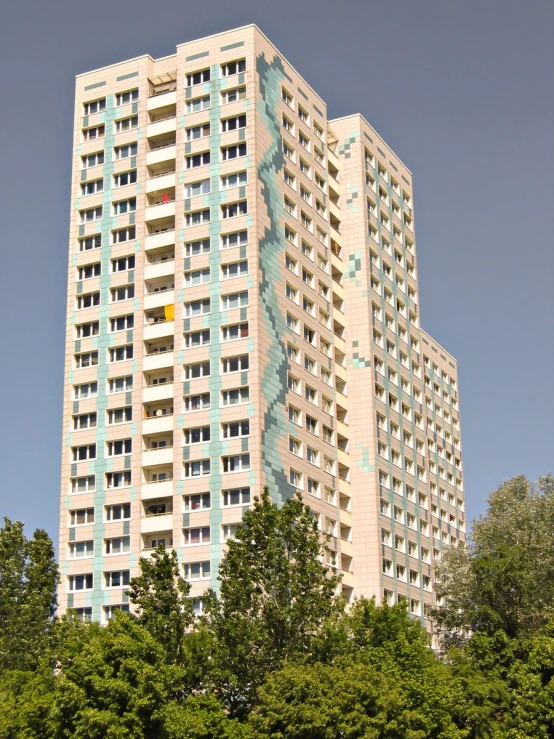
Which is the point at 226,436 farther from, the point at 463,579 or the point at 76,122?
the point at 76,122

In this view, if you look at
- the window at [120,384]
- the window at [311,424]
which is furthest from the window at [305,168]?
the window at [120,384]

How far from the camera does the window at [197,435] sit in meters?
82.9

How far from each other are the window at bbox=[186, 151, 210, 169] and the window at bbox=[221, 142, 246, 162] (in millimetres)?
1477

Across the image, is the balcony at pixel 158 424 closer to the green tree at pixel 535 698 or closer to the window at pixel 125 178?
the window at pixel 125 178

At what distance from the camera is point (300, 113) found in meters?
98.6

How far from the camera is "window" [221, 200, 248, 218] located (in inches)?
3442

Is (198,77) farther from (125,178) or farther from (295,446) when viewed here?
(295,446)

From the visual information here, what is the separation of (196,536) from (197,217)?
25.9 metres

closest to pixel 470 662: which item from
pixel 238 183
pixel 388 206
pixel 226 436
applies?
pixel 226 436

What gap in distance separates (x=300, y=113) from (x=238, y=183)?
13953 mm

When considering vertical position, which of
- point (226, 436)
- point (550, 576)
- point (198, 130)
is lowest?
point (550, 576)

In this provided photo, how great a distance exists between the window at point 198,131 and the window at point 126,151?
5.18 metres

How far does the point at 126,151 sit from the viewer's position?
94.7 metres

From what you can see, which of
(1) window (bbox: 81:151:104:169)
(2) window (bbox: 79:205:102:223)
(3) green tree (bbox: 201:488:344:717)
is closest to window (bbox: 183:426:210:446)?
(3) green tree (bbox: 201:488:344:717)
